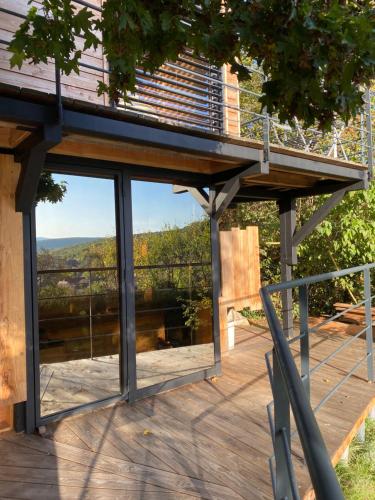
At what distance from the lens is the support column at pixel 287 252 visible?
237 inches

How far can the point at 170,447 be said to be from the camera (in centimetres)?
291

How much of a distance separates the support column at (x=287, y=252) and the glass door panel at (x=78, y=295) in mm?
3051

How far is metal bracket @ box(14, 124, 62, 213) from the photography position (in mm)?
2600

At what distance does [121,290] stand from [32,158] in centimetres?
146

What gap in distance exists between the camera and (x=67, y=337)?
3.75 m

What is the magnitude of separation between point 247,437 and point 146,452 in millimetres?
756

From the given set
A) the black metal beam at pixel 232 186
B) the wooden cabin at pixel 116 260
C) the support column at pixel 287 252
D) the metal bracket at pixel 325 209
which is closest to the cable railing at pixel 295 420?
the wooden cabin at pixel 116 260

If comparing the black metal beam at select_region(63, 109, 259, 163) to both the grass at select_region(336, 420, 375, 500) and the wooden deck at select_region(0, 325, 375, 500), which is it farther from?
the grass at select_region(336, 420, 375, 500)

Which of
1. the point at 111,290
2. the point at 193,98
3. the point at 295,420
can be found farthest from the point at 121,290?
the point at 295,420

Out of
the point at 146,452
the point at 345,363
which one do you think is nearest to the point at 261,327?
the point at 345,363

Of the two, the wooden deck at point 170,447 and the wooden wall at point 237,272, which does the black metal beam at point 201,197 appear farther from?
the wooden deck at point 170,447

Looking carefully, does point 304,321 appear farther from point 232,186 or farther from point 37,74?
point 37,74

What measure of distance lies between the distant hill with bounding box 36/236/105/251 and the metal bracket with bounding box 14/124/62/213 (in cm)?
28

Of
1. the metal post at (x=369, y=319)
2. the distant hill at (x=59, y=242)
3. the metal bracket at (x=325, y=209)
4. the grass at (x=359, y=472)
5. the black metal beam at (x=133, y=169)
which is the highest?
the black metal beam at (x=133, y=169)
